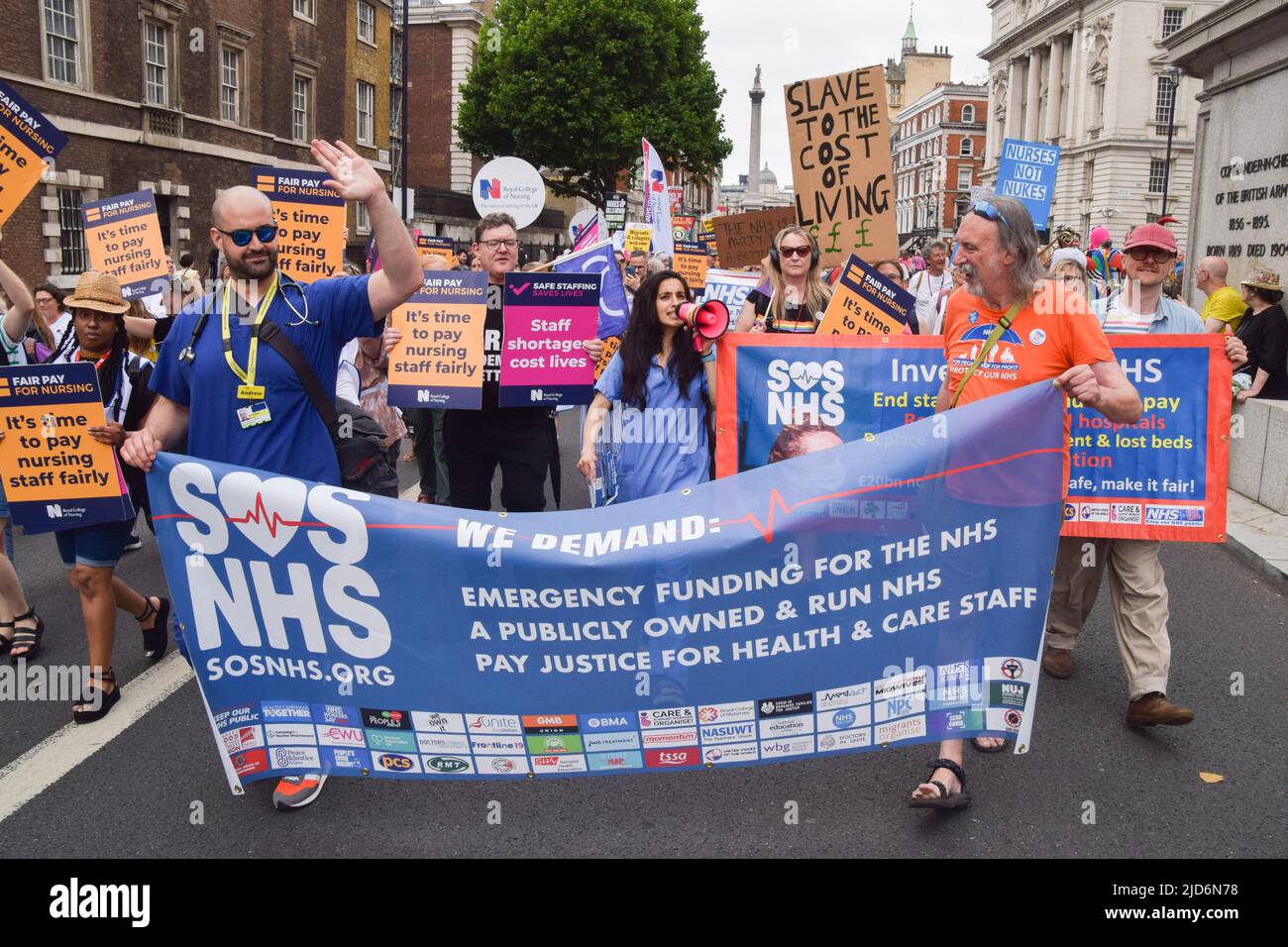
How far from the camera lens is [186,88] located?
2936cm

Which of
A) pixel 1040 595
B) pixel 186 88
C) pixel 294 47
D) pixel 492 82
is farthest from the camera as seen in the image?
pixel 492 82

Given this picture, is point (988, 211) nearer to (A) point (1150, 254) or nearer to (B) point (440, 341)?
(A) point (1150, 254)

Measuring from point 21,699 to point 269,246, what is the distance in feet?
8.48

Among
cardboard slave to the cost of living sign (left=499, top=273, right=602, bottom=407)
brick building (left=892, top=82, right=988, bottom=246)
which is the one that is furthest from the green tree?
brick building (left=892, top=82, right=988, bottom=246)

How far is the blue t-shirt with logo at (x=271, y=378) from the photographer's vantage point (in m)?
3.94

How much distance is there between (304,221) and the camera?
8648 mm

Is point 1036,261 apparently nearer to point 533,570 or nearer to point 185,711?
point 533,570

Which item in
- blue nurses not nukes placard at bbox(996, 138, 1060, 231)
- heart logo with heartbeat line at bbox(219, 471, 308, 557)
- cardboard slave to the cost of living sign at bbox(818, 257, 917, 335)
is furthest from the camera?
blue nurses not nukes placard at bbox(996, 138, 1060, 231)

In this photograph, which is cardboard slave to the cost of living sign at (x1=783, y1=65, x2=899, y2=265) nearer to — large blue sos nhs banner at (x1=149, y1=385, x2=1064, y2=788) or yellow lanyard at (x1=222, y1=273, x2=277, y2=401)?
large blue sos nhs banner at (x1=149, y1=385, x2=1064, y2=788)

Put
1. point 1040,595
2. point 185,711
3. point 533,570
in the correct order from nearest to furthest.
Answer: point 533,570
point 1040,595
point 185,711

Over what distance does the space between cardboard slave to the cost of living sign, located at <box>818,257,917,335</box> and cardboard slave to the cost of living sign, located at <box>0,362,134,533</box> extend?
3.68 metres

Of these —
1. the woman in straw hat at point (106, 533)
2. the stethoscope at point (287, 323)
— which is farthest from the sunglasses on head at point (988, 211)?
the woman in straw hat at point (106, 533)

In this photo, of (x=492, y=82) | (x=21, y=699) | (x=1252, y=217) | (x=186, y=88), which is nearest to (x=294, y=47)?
(x=186, y=88)

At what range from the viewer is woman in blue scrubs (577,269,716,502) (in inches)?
206
